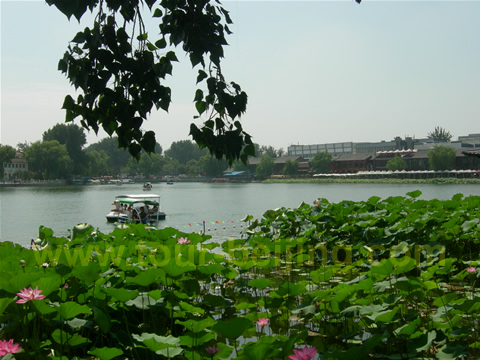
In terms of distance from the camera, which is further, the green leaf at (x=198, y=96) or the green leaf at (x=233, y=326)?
the green leaf at (x=198, y=96)

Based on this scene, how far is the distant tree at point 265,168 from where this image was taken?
317 ft

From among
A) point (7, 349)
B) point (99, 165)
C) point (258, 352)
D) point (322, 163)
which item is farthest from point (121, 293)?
point (99, 165)

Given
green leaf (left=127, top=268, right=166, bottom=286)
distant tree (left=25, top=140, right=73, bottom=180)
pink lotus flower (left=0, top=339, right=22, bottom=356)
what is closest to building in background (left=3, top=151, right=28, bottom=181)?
distant tree (left=25, top=140, right=73, bottom=180)

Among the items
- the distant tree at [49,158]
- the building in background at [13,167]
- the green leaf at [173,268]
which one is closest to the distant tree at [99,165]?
the distant tree at [49,158]

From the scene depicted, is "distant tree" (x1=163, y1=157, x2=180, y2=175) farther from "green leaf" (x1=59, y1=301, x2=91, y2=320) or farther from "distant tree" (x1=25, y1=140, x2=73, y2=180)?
"green leaf" (x1=59, y1=301, x2=91, y2=320)

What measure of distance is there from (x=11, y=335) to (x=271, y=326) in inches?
63.8

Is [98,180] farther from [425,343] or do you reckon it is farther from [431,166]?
[425,343]

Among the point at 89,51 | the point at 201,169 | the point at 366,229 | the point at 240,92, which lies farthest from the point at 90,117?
the point at 201,169

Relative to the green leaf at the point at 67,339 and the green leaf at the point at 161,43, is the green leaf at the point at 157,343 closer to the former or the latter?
the green leaf at the point at 67,339

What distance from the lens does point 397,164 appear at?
7594 centimetres

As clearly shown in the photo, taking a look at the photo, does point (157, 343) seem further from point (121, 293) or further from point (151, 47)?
point (151, 47)

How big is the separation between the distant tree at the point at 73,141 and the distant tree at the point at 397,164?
46.8m

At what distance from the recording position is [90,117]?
324 cm

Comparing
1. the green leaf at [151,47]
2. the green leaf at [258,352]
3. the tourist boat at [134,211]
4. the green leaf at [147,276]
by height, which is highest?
the green leaf at [151,47]
